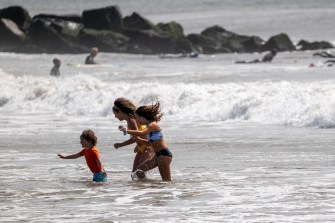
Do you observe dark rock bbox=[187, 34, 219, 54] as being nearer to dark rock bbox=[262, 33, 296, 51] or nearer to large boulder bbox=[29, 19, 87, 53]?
dark rock bbox=[262, 33, 296, 51]

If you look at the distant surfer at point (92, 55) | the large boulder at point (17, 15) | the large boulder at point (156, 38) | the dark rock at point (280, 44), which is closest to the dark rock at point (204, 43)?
the large boulder at point (156, 38)

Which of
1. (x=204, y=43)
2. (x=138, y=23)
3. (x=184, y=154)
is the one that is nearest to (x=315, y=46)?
(x=204, y=43)

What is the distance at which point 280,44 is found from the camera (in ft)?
243

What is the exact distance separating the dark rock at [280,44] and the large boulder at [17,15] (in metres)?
20.0

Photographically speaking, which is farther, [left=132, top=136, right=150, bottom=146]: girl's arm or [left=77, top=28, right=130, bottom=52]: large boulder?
[left=77, top=28, right=130, bottom=52]: large boulder

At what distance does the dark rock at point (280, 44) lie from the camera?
239 feet

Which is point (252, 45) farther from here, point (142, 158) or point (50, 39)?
point (142, 158)

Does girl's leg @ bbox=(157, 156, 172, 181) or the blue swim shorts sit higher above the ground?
girl's leg @ bbox=(157, 156, 172, 181)

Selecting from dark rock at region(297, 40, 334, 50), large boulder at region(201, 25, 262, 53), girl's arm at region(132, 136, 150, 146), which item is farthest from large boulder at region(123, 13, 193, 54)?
girl's arm at region(132, 136, 150, 146)

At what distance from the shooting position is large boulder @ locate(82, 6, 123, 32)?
84.4m

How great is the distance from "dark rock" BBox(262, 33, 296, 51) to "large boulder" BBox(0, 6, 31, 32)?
20.0 m

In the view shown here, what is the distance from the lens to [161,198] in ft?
38.7

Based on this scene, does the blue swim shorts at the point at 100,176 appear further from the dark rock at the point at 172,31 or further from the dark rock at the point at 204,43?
the dark rock at the point at 172,31

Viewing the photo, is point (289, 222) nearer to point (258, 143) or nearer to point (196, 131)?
point (258, 143)
